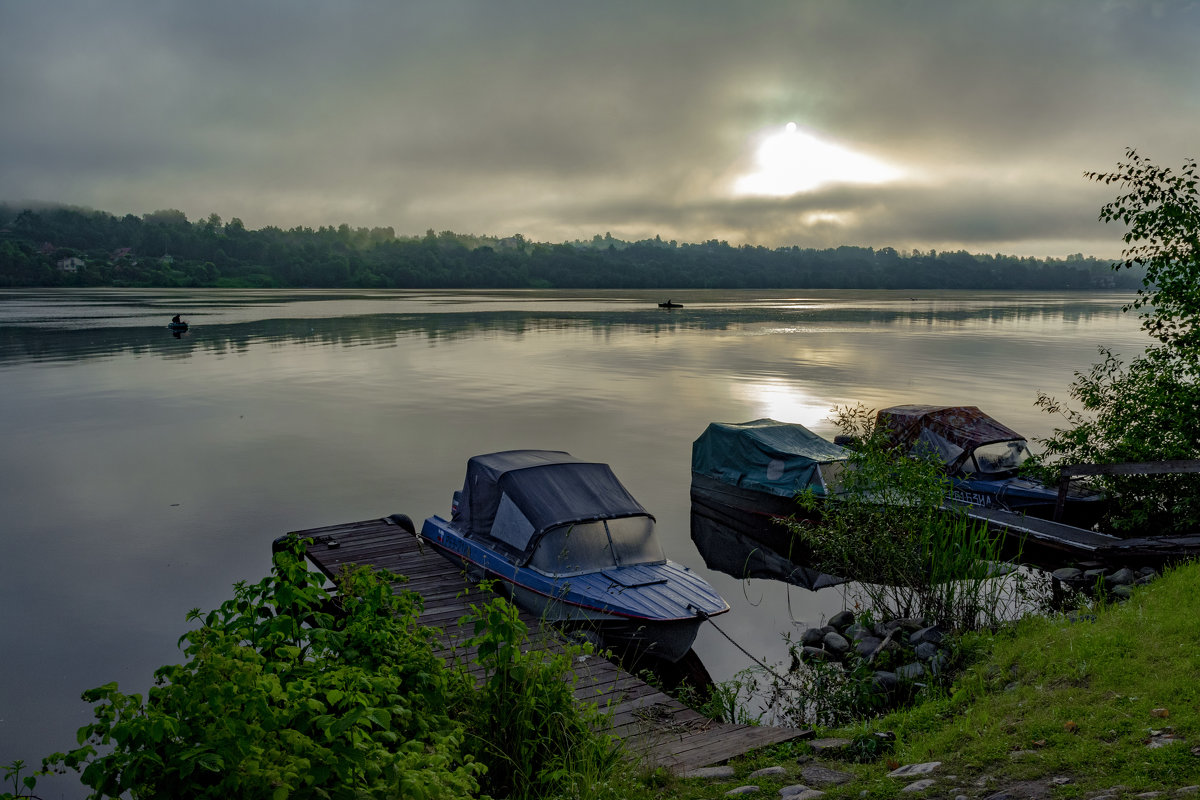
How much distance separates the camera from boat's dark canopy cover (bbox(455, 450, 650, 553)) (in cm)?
1644

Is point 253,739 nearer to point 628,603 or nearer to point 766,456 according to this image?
point 628,603

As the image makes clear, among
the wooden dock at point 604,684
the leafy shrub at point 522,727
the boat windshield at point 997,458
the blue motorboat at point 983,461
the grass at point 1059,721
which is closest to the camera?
the grass at point 1059,721

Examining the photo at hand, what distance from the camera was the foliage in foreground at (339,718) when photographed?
4758 mm

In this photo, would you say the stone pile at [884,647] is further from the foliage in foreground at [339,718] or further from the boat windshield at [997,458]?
the boat windshield at [997,458]

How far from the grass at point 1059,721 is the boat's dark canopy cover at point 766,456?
40.4ft

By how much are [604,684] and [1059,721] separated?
6.09 metres

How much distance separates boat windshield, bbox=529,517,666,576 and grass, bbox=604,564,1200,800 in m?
7.09

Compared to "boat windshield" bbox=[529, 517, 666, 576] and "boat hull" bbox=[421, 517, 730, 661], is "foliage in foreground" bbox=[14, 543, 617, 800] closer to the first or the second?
"boat hull" bbox=[421, 517, 730, 661]

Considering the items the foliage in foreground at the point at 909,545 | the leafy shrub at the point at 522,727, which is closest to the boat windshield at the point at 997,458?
the foliage in foreground at the point at 909,545

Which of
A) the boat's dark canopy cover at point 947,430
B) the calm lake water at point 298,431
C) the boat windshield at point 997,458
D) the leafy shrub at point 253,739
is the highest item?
the leafy shrub at point 253,739

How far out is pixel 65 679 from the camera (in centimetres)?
1470

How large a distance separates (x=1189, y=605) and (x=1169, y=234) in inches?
410

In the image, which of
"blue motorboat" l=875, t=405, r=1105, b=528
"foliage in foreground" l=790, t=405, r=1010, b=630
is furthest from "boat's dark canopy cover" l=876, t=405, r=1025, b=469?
"foliage in foreground" l=790, t=405, r=1010, b=630

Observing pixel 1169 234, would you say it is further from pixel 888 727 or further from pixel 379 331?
pixel 379 331
